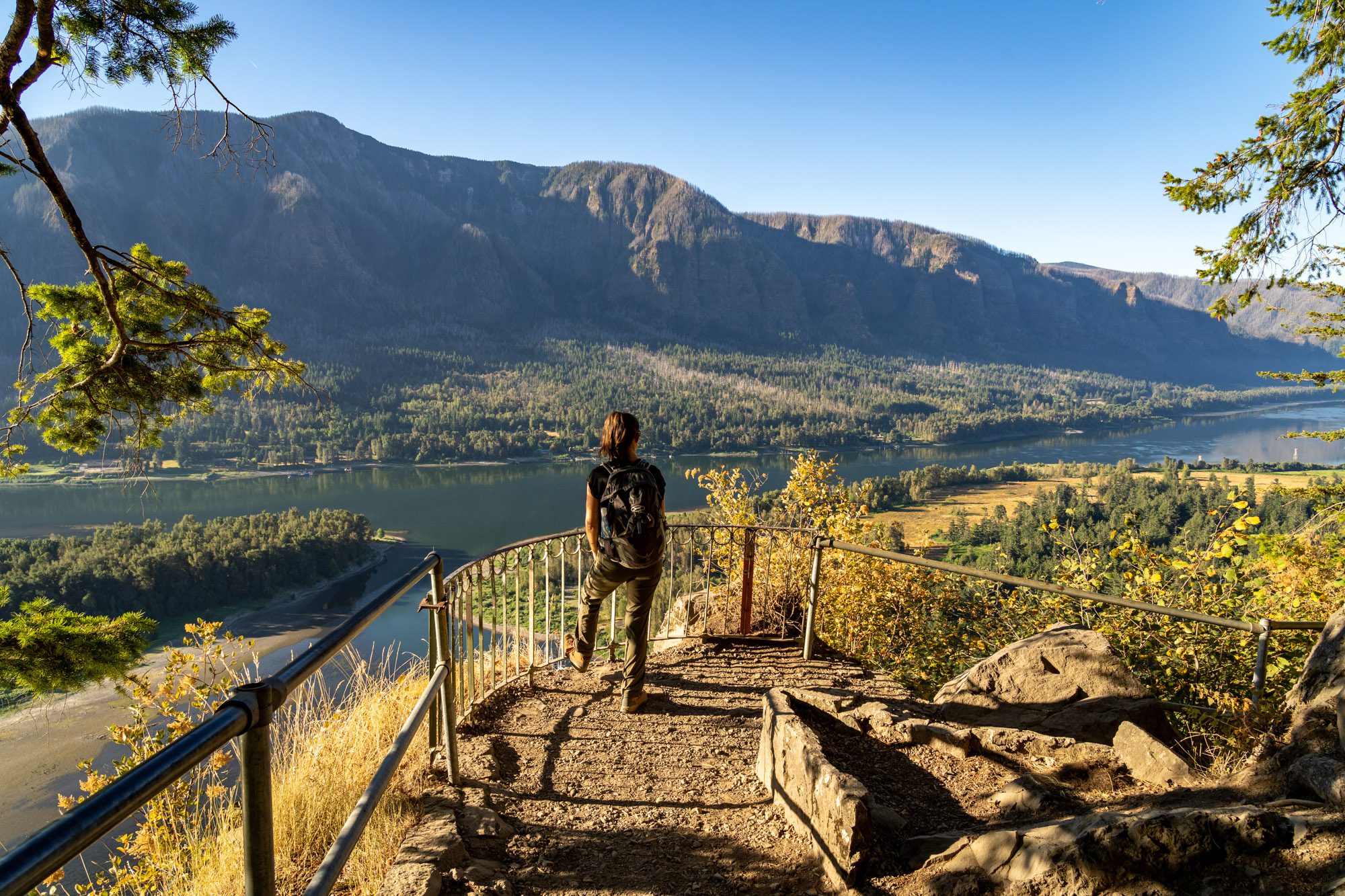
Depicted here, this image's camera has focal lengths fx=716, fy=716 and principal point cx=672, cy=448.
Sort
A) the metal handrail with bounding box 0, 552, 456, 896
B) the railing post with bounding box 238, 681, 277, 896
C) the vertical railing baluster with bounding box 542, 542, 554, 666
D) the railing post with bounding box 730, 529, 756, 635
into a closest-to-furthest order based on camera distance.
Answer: the metal handrail with bounding box 0, 552, 456, 896 < the railing post with bounding box 238, 681, 277, 896 < the vertical railing baluster with bounding box 542, 542, 554, 666 < the railing post with bounding box 730, 529, 756, 635

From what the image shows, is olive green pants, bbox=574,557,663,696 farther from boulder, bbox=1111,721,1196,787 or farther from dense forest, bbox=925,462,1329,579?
dense forest, bbox=925,462,1329,579

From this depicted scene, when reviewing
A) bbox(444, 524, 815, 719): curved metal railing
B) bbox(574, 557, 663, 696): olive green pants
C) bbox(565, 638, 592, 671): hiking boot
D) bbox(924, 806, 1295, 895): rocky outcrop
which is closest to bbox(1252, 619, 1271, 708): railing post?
bbox(924, 806, 1295, 895): rocky outcrop

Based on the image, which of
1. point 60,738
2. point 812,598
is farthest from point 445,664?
point 60,738

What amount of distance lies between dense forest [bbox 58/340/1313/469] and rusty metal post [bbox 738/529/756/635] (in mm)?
82673

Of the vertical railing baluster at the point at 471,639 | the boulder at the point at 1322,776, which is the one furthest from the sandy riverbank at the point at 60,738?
the boulder at the point at 1322,776

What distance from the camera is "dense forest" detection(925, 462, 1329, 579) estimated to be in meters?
21.2

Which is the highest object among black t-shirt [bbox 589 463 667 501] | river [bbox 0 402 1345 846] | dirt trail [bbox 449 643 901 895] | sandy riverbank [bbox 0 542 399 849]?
black t-shirt [bbox 589 463 667 501]

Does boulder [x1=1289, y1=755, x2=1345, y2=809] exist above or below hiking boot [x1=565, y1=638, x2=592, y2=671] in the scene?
above

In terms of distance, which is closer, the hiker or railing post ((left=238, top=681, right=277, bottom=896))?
railing post ((left=238, top=681, right=277, bottom=896))

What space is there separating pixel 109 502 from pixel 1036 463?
109158 millimetres

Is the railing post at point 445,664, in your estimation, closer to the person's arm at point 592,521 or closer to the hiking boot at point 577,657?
the person's arm at point 592,521

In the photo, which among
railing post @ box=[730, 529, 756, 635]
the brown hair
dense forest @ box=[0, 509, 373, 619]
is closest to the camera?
the brown hair

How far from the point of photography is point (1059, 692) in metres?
4.56

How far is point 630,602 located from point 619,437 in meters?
1.01
